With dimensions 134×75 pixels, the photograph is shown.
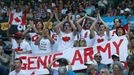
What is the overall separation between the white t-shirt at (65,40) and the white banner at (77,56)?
725mm

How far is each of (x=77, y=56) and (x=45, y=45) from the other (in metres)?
0.99

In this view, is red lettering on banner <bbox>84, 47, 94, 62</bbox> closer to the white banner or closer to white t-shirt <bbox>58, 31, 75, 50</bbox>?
the white banner

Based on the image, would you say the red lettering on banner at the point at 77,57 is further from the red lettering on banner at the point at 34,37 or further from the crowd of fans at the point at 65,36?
the red lettering on banner at the point at 34,37

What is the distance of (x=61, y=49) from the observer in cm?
1282

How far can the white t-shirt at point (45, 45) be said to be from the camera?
1269cm

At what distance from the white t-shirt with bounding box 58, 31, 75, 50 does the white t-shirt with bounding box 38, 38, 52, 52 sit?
1.09 feet

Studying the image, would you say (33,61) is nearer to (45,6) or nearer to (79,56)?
(79,56)

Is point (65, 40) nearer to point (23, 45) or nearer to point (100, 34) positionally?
point (100, 34)

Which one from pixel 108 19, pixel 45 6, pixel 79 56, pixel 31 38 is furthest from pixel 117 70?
pixel 45 6

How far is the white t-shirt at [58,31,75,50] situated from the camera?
13.0 m

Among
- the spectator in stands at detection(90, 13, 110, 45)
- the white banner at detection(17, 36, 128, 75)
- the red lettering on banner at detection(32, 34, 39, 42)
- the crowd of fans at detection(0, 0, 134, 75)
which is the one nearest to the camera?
the crowd of fans at detection(0, 0, 134, 75)

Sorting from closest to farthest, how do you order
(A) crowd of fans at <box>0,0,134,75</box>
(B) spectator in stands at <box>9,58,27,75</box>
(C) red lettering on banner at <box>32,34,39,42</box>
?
(A) crowd of fans at <box>0,0,134,75</box> < (B) spectator in stands at <box>9,58,27,75</box> < (C) red lettering on banner at <box>32,34,39,42</box>

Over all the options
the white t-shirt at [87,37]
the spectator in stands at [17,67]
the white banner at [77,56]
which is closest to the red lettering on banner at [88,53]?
the white banner at [77,56]

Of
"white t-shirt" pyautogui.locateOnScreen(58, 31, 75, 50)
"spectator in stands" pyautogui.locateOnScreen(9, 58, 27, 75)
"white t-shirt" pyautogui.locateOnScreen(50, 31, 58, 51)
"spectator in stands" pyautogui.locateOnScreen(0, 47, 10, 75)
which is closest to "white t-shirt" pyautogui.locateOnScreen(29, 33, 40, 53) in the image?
"white t-shirt" pyautogui.locateOnScreen(50, 31, 58, 51)
